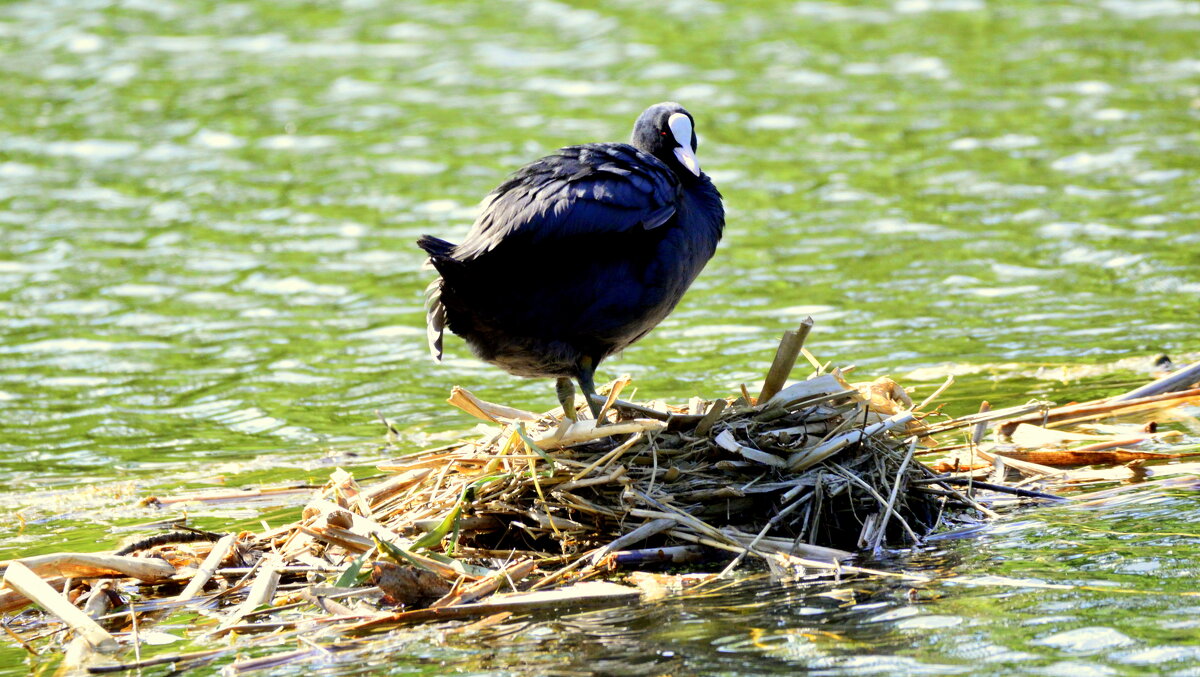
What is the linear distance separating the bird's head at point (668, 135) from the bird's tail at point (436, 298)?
946 mm

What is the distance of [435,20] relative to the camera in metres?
14.0

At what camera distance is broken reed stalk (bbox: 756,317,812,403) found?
177 inches

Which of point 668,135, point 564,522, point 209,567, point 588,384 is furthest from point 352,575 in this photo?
point 668,135

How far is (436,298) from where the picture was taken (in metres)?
4.67

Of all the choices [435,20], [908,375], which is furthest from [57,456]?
[435,20]

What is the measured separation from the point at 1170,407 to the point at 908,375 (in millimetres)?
1520

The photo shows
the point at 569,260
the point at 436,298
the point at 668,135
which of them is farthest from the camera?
the point at 668,135

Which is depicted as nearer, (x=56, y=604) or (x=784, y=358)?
(x=56, y=604)

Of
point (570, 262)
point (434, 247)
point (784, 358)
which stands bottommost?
point (784, 358)

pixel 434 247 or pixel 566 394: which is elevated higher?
pixel 434 247

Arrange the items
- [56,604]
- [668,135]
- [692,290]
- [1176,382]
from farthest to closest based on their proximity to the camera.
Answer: [692,290] < [1176,382] < [668,135] < [56,604]

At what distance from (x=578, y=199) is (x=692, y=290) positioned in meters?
4.45

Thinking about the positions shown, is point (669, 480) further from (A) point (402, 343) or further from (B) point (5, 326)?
(B) point (5, 326)

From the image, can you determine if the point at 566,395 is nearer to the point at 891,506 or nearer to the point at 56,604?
the point at 891,506
